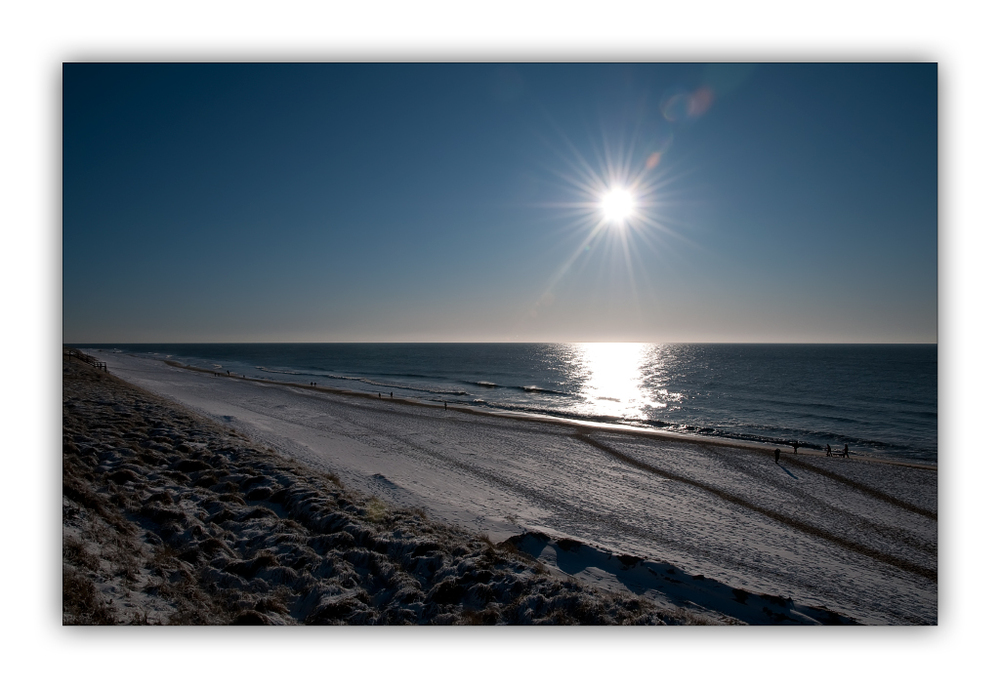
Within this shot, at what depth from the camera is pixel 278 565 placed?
5.37 metres

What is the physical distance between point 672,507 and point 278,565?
9.46 m

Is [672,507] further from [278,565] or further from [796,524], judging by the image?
[278,565]

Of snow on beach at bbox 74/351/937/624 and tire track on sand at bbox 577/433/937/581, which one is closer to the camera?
snow on beach at bbox 74/351/937/624

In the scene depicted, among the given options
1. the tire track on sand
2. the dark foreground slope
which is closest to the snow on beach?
the tire track on sand

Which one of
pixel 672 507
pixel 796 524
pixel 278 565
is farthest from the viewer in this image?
pixel 672 507

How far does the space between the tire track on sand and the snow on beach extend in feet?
0.15

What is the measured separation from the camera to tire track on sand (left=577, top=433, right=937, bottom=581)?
342 inches

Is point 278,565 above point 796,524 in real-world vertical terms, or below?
above

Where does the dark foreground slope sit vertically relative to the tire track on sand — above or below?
above

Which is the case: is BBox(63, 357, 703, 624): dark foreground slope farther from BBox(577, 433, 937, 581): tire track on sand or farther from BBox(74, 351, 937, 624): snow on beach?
BBox(577, 433, 937, 581): tire track on sand

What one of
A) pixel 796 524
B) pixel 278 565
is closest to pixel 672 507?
pixel 796 524

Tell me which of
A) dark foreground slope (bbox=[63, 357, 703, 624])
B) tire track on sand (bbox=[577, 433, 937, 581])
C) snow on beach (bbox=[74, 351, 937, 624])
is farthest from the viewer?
tire track on sand (bbox=[577, 433, 937, 581])

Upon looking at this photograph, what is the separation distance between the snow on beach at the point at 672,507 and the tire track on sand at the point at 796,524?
5cm
